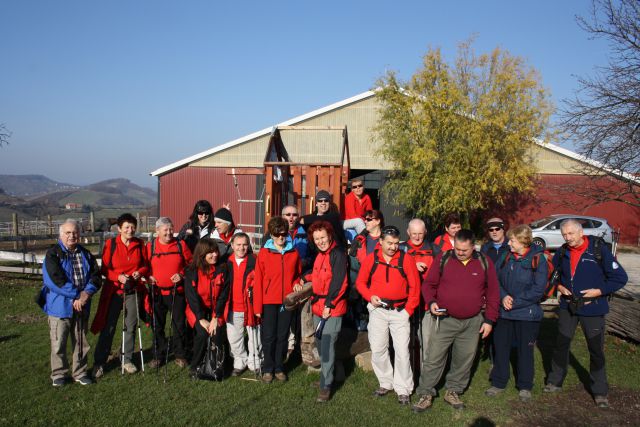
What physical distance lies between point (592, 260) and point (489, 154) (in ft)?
51.3

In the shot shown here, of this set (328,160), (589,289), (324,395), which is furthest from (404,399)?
(328,160)

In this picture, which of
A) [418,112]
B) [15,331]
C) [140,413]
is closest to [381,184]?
[418,112]

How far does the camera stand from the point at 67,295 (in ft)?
15.7

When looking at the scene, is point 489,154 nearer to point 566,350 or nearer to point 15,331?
point 566,350

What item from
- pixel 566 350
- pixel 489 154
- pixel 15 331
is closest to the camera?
pixel 566 350

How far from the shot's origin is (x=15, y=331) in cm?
700

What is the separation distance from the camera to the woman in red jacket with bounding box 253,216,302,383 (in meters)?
5.04

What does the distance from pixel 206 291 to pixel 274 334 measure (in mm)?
898

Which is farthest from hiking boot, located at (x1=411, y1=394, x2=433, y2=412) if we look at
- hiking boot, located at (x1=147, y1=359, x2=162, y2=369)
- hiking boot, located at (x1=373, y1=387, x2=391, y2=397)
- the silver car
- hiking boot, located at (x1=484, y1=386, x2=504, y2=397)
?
the silver car

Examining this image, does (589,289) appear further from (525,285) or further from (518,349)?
(518,349)

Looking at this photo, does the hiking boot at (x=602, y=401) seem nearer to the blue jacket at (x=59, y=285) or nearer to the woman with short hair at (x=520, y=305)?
the woman with short hair at (x=520, y=305)

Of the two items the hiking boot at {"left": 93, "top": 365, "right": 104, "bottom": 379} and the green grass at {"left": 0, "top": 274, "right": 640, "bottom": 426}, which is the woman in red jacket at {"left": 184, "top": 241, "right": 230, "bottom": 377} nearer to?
the green grass at {"left": 0, "top": 274, "right": 640, "bottom": 426}

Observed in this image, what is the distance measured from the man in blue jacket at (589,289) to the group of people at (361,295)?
10 millimetres

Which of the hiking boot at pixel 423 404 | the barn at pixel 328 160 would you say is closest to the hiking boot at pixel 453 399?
the hiking boot at pixel 423 404
